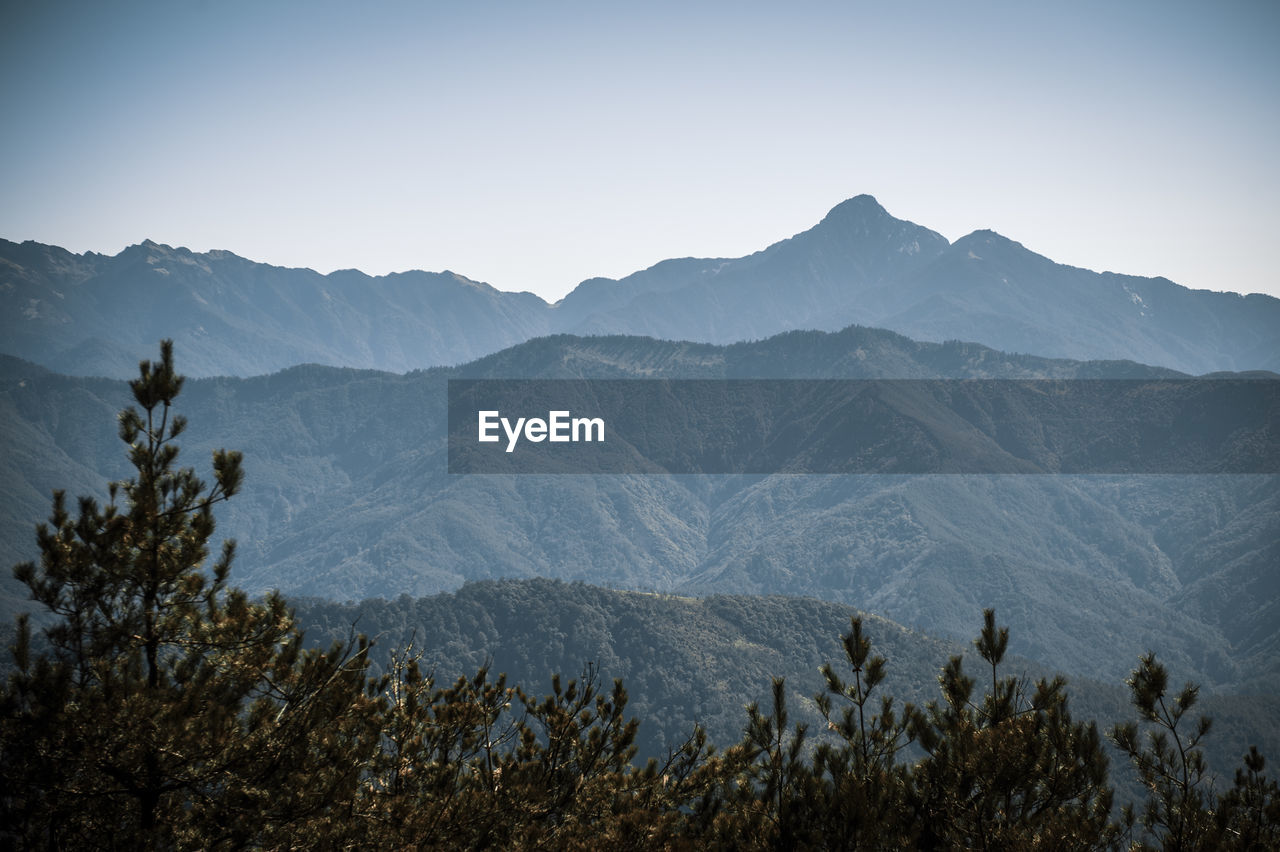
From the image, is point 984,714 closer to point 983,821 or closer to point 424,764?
point 983,821

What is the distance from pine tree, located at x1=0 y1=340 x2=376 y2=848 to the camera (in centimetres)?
863

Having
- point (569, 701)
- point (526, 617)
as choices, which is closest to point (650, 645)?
point (526, 617)

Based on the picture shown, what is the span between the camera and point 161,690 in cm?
905

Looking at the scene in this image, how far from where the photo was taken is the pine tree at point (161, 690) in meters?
8.63

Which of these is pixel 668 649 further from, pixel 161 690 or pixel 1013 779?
pixel 161 690

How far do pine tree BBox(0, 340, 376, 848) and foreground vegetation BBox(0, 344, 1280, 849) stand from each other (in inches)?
0.9

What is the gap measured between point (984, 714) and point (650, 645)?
15047 cm

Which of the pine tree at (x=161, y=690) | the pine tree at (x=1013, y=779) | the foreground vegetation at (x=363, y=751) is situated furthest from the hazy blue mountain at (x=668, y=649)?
the pine tree at (x=161, y=690)

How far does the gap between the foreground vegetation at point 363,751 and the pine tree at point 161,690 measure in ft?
0.07

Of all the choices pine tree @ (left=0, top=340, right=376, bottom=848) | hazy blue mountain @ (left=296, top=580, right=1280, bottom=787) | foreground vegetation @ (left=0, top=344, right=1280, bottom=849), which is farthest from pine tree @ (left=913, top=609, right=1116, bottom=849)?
hazy blue mountain @ (left=296, top=580, right=1280, bottom=787)

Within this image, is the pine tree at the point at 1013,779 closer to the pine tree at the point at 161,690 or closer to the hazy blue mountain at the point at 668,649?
the pine tree at the point at 161,690

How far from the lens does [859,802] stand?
32.8 feet

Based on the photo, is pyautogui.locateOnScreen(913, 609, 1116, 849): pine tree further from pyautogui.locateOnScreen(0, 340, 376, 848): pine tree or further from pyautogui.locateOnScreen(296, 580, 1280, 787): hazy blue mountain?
pyautogui.locateOnScreen(296, 580, 1280, 787): hazy blue mountain

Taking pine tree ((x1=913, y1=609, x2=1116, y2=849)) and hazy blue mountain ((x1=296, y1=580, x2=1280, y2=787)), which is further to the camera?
hazy blue mountain ((x1=296, y1=580, x2=1280, y2=787))
